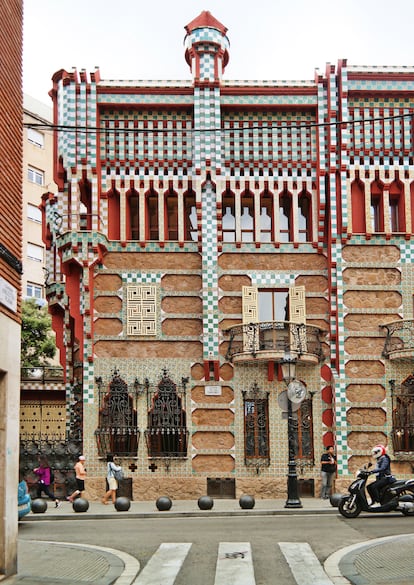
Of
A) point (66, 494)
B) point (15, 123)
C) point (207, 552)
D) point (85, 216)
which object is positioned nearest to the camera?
point (15, 123)

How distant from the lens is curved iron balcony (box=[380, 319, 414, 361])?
2770 cm

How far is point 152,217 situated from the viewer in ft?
96.5

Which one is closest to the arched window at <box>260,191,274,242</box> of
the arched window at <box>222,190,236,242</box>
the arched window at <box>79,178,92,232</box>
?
the arched window at <box>222,190,236,242</box>

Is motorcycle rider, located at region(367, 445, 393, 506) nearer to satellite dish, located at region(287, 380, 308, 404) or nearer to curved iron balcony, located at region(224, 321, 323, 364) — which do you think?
satellite dish, located at region(287, 380, 308, 404)

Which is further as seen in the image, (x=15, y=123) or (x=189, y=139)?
(x=189, y=139)

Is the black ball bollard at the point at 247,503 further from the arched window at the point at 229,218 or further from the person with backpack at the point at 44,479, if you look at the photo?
the arched window at the point at 229,218

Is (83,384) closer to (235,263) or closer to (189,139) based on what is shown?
(235,263)

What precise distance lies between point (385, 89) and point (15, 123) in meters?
17.6

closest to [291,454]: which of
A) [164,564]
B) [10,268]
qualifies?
[164,564]

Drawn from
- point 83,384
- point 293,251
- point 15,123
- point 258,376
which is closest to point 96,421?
point 83,384

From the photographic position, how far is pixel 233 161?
28891 millimetres

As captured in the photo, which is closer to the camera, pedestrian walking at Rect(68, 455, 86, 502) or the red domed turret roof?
pedestrian walking at Rect(68, 455, 86, 502)

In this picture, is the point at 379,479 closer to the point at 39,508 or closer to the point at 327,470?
the point at 327,470

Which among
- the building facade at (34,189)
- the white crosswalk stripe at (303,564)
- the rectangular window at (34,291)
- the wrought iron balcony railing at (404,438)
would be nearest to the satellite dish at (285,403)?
the wrought iron balcony railing at (404,438)
